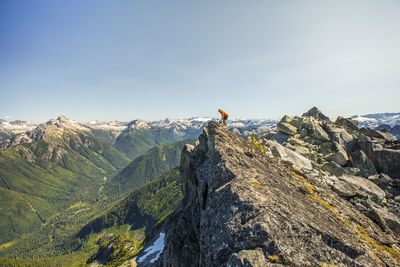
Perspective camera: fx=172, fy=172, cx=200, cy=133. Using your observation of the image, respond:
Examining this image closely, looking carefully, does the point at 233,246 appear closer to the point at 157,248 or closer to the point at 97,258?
the point at 157,248

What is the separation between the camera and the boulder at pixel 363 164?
1035 inches

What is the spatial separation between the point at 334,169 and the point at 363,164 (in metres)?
6.80

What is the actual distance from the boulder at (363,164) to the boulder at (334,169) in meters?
5.18

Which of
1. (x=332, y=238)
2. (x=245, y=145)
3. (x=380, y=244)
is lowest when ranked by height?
(x=380, y=244)

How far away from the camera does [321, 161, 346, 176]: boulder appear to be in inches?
949

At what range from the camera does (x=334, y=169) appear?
979 inches

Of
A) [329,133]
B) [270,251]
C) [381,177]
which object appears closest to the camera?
[270,251]

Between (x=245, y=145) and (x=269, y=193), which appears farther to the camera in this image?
(x=245, y=145)

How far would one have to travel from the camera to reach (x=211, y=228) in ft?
32.3

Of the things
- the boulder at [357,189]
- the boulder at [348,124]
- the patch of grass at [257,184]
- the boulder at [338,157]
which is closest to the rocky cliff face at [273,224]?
the patch of grass at [257,184]

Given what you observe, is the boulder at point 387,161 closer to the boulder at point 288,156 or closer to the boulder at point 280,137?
the boulder at point 288,156

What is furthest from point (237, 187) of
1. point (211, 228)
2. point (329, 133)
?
point (329, 133)

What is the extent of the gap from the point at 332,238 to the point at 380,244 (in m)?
5.74

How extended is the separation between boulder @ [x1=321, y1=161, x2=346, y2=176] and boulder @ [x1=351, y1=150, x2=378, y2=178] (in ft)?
17.0
